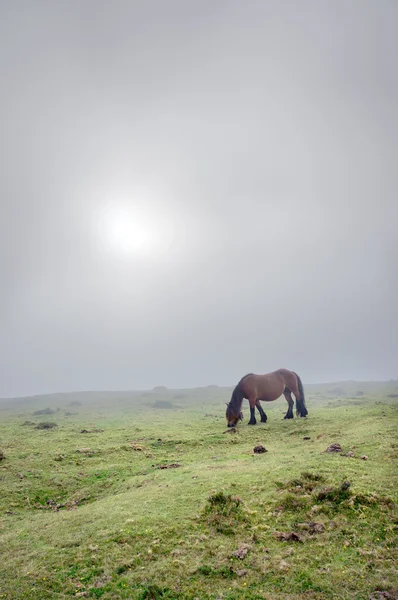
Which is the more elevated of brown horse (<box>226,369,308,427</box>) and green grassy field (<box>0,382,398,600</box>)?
brown horse (<box>226,369,308,427</box>)

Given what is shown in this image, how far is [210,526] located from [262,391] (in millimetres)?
18162

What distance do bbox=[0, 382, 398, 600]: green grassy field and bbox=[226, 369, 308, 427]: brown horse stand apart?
910 centimetres

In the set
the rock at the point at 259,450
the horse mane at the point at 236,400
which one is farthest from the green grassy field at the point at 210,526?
the horse mane at the point at 236,400

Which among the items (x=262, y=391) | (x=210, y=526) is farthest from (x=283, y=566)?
(x=262, y=391)

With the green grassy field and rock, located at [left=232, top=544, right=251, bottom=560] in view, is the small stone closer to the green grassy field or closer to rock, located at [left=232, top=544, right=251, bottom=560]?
the green grassy field

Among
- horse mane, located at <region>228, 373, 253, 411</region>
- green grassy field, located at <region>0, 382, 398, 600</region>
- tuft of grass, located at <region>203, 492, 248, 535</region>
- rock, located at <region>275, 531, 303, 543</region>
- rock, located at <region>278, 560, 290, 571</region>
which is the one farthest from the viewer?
horse mane, located at <region>228, 373, 253, 411</region>

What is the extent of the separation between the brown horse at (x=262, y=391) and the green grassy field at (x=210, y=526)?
9105 mm

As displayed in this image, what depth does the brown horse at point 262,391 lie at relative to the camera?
25.2 metres

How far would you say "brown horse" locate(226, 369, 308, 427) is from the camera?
82.8ft

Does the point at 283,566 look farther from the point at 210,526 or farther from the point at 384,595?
the point at 210,526

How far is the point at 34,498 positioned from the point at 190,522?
7416mm

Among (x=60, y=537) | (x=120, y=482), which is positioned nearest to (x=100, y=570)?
(x=60, y=537)

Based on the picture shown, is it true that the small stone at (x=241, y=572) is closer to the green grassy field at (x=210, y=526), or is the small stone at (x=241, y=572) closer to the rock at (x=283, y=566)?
the green grassy field at (x=210, y=526)

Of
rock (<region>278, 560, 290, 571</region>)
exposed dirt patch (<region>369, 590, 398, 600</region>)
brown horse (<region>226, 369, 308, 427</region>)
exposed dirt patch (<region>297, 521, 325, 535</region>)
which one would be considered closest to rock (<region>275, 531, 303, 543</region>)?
exposed dirt patch (<region>297, 521, 325, 535</region>)
